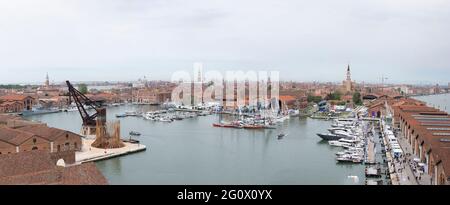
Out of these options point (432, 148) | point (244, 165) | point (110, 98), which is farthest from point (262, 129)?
point (110, 98)

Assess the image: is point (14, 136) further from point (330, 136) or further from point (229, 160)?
point (330, 136)

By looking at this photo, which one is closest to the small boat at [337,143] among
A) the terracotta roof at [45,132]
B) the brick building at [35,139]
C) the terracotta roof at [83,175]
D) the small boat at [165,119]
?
the brick building at [35,139]

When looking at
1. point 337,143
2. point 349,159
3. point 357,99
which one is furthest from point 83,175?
point 357,99

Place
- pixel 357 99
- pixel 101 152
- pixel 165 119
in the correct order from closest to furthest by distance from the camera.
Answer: pixel 101 152 < pixel 165 119 < pixel 357 99

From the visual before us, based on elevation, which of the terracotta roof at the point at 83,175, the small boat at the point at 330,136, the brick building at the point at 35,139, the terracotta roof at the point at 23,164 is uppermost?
the terracotta roof at the point at 83,175

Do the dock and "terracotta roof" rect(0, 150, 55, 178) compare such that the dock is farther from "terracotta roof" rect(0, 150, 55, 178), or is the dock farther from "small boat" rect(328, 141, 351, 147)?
"small boat" rect(328, 141, 351, 147)

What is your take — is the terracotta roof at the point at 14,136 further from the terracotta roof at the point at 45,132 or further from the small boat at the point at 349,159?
the small boat at the point at 349,159
